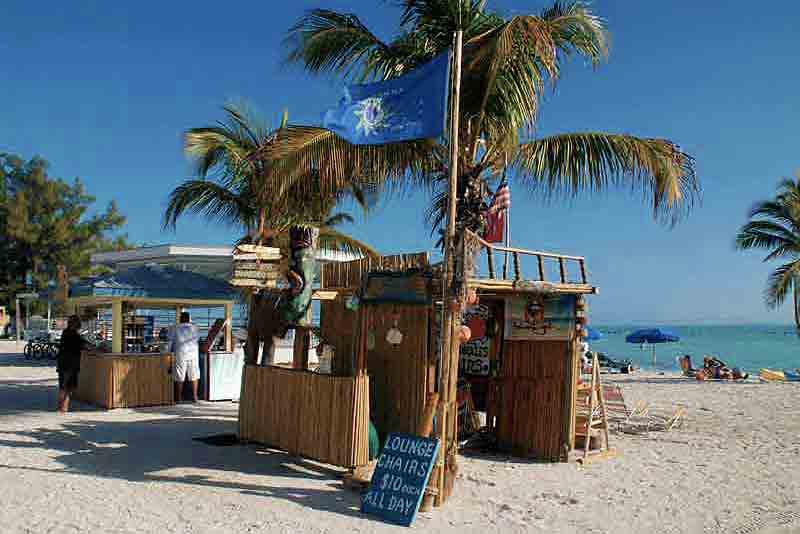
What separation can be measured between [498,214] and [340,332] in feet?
10.9

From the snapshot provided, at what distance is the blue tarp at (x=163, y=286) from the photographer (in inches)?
684

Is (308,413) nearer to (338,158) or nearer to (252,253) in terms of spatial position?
(252,253)

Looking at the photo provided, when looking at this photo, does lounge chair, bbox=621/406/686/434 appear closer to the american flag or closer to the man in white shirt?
the american flag

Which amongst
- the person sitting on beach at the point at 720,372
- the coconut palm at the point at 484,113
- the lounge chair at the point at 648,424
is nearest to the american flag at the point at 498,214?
the coconut palm at the point at 484,113

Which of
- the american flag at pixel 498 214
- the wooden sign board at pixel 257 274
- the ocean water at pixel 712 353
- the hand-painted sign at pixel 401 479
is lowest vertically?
the ocean water at pixel 712 353

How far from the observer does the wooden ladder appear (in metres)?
9.22

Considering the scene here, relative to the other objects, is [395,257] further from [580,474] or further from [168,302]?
[168,302]

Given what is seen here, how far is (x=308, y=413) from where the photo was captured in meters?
8.14

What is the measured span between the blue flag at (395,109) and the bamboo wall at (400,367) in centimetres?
199

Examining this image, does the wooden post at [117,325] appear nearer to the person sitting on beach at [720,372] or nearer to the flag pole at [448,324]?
Result: the flag pole at [448,324]

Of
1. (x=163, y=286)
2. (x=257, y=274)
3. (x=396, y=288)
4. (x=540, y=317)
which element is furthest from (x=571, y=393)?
(x=163, y=286)

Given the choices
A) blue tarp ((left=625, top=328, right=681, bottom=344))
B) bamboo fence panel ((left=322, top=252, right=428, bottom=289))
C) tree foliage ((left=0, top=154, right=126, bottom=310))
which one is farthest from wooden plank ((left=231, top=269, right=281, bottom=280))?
tree foliage ((left=0, top=154, right=126, bottom=310))

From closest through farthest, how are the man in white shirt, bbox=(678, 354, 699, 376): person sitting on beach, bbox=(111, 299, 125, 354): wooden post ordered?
the man in white shirt
bbox=(111, 299, 125, 354): wooden post
bbox=(678, 354, 699, 376): person sitting on beach

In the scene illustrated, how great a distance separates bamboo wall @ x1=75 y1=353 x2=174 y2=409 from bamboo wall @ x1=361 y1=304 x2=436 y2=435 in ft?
20.0
